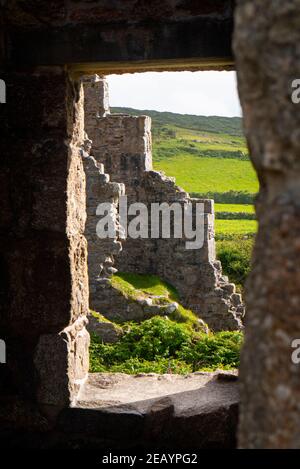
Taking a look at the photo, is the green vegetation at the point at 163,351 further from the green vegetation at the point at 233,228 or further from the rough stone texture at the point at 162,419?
the green vegetation at the point at 233,228

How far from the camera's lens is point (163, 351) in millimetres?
9070

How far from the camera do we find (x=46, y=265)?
399 centimetres

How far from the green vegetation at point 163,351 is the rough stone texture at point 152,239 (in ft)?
17.6

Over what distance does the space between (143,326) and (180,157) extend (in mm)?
40747

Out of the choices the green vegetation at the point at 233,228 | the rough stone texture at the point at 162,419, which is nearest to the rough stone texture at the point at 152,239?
the rough stone texture at the point at 162,419

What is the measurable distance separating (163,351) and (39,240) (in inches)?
211

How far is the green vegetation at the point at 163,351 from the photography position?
7.78 meters

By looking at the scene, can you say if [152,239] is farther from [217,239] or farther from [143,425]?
[143,425]

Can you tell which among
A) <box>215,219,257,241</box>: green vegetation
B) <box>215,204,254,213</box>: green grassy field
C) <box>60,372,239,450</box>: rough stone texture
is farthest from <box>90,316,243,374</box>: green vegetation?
<box>215,204,254,213</box>: green grassy field

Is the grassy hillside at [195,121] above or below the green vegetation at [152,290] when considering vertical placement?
above

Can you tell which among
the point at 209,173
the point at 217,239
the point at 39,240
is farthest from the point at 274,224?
the point at 209,173

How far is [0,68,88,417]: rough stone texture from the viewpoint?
3965 mm
